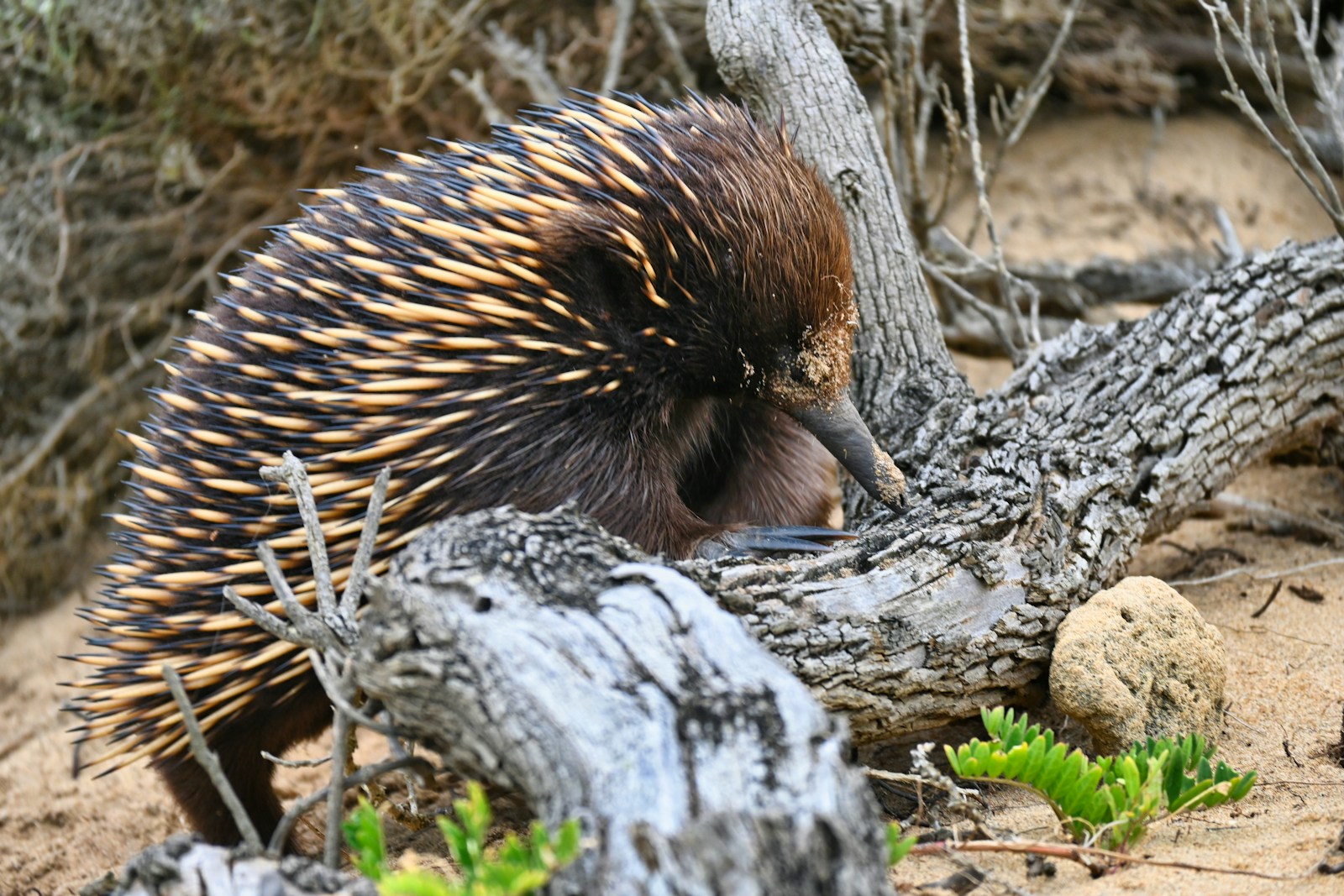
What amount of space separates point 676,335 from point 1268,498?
2845 mm

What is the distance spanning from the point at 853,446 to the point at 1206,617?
1388mm

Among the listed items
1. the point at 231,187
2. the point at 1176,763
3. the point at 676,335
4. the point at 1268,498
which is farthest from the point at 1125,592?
the point at 231,187

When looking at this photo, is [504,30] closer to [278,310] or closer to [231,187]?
[231,187]

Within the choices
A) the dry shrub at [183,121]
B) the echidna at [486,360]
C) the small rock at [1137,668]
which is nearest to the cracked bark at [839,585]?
the small rock at [1137,668]

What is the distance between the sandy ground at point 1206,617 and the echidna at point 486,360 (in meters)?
1.11

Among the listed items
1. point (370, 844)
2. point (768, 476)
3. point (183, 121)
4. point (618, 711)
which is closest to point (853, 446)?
point (768, 476)

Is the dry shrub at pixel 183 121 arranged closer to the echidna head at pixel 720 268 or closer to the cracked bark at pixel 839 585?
the cracked bark at pixel 839 585

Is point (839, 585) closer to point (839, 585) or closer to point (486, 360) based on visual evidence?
point (839, 585)

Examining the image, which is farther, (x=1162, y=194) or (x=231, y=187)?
(x=1162, y=194)

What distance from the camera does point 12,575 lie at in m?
6.47

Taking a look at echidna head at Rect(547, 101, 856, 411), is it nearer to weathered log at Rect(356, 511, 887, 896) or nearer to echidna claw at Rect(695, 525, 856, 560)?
echidna claw at Rect(695, 525, 856, 560)

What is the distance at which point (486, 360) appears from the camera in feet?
9.99

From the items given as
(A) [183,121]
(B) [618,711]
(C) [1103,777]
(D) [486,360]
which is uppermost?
(A) [183,121]

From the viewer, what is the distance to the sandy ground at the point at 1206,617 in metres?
2.52
